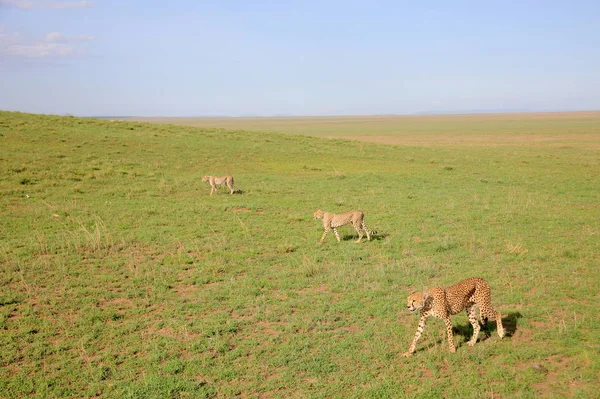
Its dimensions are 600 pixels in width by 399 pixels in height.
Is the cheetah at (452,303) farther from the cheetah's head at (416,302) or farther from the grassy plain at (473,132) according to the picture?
the grassy plain at (473,132)

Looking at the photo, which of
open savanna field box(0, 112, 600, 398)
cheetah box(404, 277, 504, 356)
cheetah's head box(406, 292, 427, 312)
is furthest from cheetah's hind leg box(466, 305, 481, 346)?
cheetah's head box(406, 292, 427, 312)

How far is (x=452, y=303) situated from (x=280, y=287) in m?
3.50

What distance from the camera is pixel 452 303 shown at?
669 centimetres

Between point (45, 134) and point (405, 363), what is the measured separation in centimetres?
2797

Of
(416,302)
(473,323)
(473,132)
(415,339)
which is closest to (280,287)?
(415,339)

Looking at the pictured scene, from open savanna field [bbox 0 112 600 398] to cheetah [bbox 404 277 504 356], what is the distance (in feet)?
0.93

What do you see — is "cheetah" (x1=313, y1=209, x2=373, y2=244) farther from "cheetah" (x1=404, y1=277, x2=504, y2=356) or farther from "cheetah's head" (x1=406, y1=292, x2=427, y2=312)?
"cheetah's head" (x1=406, y1=292, x2=427, y2=312)

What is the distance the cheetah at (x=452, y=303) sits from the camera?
21.4 ft

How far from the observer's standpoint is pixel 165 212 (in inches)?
587

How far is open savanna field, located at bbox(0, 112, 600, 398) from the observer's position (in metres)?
6.28

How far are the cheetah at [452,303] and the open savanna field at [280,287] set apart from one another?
0.93 feet

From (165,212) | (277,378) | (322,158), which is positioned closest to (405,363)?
(277,378)

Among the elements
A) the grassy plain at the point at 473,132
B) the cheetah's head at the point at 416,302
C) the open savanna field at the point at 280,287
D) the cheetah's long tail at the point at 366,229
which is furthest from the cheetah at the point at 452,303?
the grassy plain at the point at 473,132

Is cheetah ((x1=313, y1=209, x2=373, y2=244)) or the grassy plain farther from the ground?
the grassy plain
